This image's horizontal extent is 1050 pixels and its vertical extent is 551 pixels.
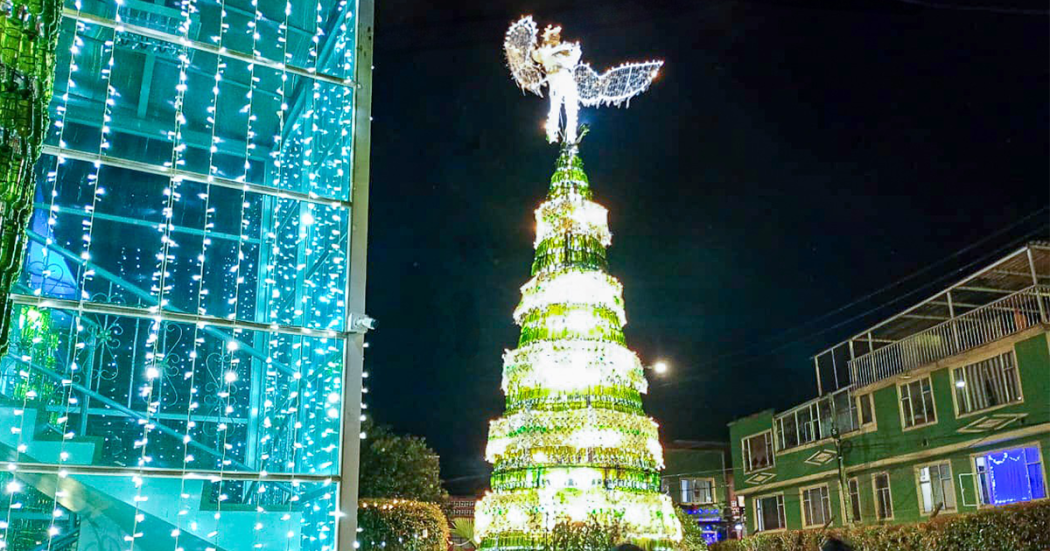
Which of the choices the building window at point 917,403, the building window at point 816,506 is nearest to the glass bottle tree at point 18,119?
the building window at point 917,403

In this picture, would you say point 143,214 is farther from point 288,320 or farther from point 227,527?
point 227,527

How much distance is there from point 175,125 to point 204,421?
3293mm

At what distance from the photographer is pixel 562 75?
16.0 meters

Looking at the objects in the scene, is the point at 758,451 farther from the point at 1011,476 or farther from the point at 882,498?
the point at 1011,476

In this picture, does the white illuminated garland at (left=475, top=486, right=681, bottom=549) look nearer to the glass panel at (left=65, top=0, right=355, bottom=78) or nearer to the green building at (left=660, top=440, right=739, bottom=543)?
the glass panel at (left=65, top=0, right=355, bottom=78)

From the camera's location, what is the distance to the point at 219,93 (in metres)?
9.70

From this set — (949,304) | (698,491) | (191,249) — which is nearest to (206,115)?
(191,249)

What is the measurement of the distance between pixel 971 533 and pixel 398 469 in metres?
18.3

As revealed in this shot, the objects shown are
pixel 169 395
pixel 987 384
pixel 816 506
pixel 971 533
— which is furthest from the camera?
pixel 816 506

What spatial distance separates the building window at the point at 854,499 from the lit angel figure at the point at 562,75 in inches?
600

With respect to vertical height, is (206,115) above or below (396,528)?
above

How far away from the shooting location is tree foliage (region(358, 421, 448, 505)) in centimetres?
2761

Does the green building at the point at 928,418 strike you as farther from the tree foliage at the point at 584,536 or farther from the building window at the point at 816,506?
the tree foliage at the point at 584,536

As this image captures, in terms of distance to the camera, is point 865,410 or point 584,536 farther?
point 865,410
